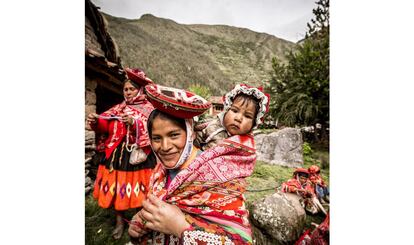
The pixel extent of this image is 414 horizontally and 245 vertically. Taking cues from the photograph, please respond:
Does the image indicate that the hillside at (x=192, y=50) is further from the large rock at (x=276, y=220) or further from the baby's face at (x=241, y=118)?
the large rock at (x=276, y=220)

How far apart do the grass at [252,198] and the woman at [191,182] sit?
0.43 metres

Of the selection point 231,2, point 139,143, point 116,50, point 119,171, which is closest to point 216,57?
point 231,2

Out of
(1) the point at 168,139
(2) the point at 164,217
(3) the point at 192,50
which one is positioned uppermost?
(3) the point at 192,50

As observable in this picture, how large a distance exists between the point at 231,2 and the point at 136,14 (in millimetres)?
592

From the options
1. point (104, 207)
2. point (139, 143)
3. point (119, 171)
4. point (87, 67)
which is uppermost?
point (87, 67)

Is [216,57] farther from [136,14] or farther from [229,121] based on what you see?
[229,121]

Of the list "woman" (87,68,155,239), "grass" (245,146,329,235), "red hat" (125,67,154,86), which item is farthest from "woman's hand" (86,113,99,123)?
"grass" (245,146,329,235)

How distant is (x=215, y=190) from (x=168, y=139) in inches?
11.7

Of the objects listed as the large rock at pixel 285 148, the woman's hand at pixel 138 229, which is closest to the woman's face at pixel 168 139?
the woman's hand at pixel 138 229

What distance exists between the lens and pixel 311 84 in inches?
58.1

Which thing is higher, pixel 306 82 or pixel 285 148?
pixel 306 82

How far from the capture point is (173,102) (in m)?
0.88

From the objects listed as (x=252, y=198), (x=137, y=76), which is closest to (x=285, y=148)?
(x=252, y=198)

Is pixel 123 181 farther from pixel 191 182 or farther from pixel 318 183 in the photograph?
pixel 318 183
